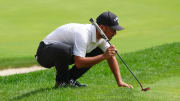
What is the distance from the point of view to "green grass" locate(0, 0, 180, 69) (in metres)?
12.1

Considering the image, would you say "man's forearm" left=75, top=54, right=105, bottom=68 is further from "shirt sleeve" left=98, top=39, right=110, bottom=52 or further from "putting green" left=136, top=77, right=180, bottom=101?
"putting green" left=136, top=77, right=180, bottom=101

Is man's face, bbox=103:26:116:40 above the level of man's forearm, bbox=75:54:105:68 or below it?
above

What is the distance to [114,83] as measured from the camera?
7.61 meters

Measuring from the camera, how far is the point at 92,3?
625 inches

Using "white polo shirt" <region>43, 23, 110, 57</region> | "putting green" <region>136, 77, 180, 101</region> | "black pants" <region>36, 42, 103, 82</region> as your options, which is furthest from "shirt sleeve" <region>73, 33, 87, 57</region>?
"putting green" <region>136, 77, 180, 101</region>

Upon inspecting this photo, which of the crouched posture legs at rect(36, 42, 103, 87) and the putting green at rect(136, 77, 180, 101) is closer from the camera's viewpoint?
the putting green at rect(136, 77, 180, 101)

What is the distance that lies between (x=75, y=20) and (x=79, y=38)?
8.40 meters

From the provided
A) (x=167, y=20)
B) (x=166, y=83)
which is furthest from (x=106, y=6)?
(x=166, y=83)

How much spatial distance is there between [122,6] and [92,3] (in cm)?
95

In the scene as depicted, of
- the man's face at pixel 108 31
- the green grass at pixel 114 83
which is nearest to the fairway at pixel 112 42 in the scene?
the green grass at pixel 114 83

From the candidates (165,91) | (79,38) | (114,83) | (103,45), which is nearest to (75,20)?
(114,83)

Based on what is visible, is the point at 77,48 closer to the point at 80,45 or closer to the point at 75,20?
the point at 80,45

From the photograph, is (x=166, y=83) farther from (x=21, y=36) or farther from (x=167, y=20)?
(x=167, y=20)

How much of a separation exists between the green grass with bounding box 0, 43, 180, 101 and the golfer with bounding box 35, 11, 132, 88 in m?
0.27
